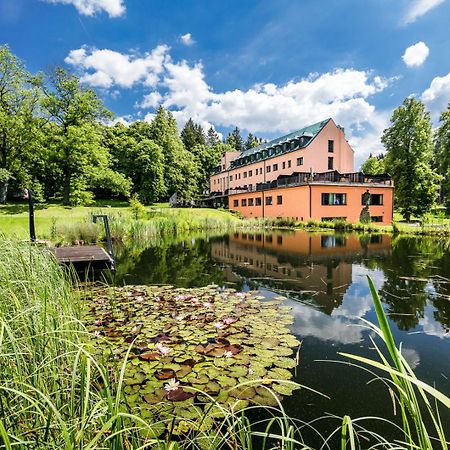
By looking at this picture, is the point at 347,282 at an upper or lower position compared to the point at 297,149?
lower

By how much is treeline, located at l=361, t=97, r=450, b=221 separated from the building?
2.01 metres

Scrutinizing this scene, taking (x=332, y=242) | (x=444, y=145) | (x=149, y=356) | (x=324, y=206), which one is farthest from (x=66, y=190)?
(x=444, y=145)

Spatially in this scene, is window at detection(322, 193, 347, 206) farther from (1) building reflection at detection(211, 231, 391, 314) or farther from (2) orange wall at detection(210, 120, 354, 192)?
(1) building reflection at detection(211, 231, 391, 314)

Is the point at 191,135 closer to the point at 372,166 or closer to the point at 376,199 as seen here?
the point at 372,166

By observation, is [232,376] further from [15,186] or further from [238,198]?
[15,186]

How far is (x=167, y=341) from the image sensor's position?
3.18 meters

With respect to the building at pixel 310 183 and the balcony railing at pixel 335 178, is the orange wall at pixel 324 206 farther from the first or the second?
the balcony railing at pixel 335 178

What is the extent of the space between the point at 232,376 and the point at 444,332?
109 inches

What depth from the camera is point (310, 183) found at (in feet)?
73.0

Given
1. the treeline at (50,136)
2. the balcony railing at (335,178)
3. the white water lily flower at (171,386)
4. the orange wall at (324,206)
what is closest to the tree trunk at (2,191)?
the treeline at (50,136)

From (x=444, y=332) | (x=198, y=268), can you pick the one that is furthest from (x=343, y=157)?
(x=444, y=332)

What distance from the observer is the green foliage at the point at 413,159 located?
24.1 m

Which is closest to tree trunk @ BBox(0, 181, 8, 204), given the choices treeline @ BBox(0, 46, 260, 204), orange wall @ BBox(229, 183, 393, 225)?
treeline @ BBox(0, 46, 260, 204)

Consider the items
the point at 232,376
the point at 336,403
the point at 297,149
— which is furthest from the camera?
the point at 297,149
